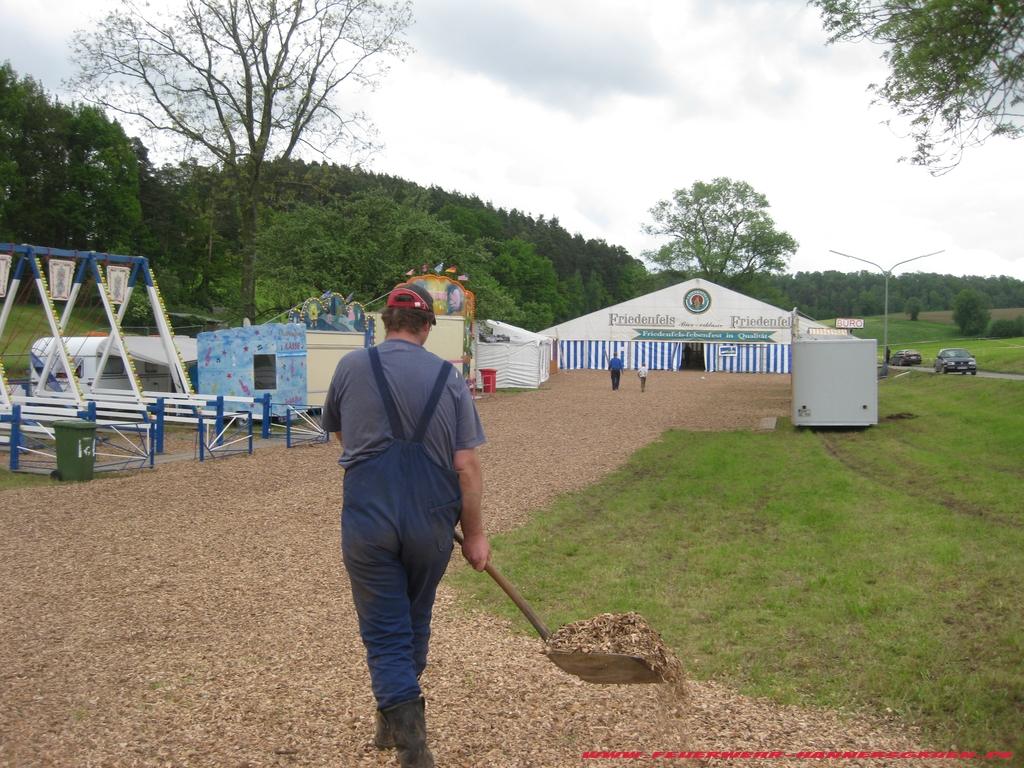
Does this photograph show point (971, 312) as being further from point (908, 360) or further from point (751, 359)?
point (751, 359)

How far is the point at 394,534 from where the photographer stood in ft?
11.1

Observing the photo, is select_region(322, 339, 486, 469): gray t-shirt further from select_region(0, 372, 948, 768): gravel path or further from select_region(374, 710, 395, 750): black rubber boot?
select_region(0, 372, 948, 768): gravel path

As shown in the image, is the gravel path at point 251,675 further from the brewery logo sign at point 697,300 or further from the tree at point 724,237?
the tree at point 724,237

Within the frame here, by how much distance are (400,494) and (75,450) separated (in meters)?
10.7

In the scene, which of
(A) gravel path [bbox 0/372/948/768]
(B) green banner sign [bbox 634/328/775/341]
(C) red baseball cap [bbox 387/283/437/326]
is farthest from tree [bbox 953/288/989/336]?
(C) red baseball cap [bbox 387/283/437/326]

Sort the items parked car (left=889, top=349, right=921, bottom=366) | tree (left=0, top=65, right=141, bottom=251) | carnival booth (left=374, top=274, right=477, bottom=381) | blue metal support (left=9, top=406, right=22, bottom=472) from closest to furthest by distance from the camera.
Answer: blue metal support (left=9, top=406, right=22, bottom=472) → carnival booth (left=374, top=274, right=477, bottom=381) → tree (left=0, top=65, right=141, bottom=251) → parked car (left=889, top=349, right=921, bottom=366)

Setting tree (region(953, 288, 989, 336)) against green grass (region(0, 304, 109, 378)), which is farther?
tree (region(953, 288, 989, 336))

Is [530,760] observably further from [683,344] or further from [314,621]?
[683,344]

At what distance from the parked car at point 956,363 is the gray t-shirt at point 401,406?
44579 millimetres

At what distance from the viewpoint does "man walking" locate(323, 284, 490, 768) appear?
134 inches

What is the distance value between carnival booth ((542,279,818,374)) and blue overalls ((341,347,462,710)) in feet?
189

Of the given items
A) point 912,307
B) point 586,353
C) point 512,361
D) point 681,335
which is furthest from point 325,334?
point 912,307

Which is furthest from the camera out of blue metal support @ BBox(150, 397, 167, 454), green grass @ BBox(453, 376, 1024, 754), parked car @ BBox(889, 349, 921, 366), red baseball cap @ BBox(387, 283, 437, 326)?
parked car @ BBox(889, 349, 921, 366)

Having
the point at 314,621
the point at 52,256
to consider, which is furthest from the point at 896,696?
the point at 52,256
